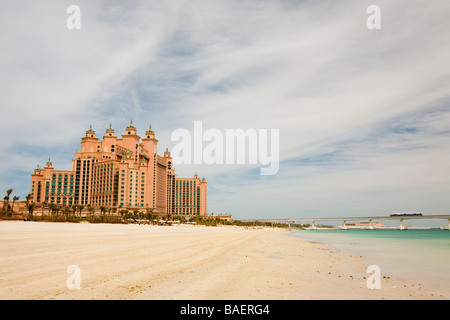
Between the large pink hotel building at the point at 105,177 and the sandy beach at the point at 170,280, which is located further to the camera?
the large pink hotel building at the point at 105,177

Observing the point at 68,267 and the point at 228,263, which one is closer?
the point at 68,267

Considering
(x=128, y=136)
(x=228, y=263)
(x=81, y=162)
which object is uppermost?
(x=128, y=136)

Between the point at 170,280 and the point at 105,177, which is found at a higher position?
the point at 105,177

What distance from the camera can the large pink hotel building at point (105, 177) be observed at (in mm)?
161875

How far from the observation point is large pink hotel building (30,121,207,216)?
16188 centimetres

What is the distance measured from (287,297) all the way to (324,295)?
1.83m

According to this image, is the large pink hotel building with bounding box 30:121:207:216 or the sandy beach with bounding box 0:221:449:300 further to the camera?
the large pink hotel building with bounding box 30:121:207:216

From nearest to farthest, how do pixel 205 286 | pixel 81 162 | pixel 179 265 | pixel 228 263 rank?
pixel 205 286 → pixel 179 265 → pixel 228 263 → pixel 81 162

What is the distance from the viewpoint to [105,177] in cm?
16588

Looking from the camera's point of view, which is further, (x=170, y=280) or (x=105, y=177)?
(x=105, y=177)

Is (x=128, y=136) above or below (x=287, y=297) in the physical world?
above
